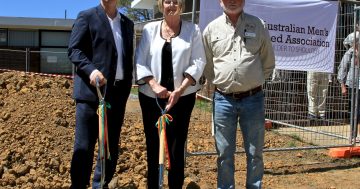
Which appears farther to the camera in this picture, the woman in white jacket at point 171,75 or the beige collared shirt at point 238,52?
the beige collared shirt at point 238,52

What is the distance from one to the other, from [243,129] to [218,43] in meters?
0.84

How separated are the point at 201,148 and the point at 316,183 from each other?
6.11 feet

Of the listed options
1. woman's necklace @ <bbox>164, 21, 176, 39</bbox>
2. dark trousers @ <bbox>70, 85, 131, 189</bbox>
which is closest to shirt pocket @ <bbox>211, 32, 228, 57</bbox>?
woman's necklace @ <bbox>164, 21, 176, 39</bbox>

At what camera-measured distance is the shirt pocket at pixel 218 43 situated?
173 inches

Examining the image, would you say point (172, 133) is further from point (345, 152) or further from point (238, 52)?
point (345, 152)

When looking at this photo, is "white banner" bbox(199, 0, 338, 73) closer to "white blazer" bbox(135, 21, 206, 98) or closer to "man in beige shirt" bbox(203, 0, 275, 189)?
"man in beige shirt" bbox(203, 0, 275, 189)

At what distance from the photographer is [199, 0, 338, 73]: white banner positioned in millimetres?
6298

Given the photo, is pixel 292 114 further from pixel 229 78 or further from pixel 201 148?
pixel 229 78

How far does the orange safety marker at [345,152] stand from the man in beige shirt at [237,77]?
3.13m

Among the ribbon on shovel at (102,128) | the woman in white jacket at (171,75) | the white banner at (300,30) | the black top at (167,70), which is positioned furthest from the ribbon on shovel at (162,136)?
the white banner at (300,30)

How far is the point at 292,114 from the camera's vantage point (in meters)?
8.55

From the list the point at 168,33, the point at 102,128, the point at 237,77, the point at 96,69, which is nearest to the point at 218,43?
the point at 237,77

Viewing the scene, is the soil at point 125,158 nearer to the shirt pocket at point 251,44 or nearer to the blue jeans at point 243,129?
the blue jeans at point 243,129

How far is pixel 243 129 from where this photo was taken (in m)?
4.52
